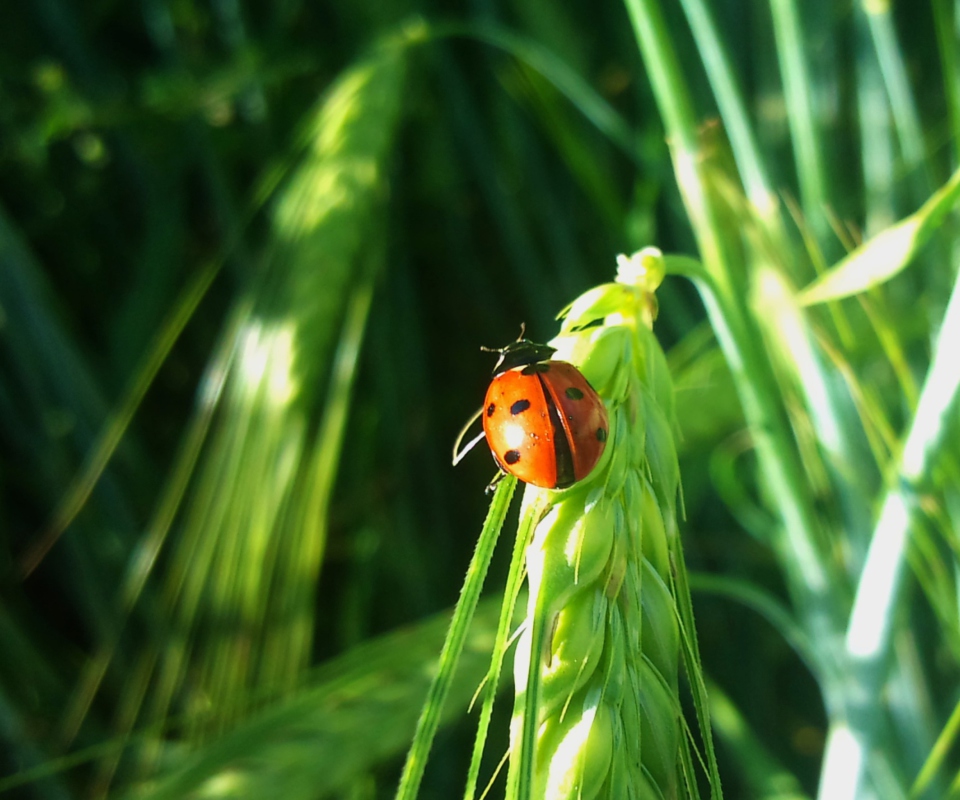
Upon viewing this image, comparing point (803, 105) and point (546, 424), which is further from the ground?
point (803, 105)

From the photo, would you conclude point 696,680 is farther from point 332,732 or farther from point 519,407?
point 332,732

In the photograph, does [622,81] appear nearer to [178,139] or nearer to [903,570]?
[178,139]

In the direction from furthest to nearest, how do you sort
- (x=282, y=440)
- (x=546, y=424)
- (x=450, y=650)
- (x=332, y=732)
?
1. (x=282, y=440)
2. (x=332, y=732)
3. (x=546, y=424)
4. (x=450, y=650)

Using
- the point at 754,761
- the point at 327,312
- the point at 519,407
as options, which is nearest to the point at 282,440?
the point at 327,312

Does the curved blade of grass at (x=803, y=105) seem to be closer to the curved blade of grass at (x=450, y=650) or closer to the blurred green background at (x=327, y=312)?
the blurred green background at (x=327, y=312)

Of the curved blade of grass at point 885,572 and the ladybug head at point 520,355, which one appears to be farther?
the ladybug head at point 520,355

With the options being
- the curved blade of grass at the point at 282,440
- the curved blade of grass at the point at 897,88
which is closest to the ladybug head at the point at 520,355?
the curved blade of grass at the point at 282,440

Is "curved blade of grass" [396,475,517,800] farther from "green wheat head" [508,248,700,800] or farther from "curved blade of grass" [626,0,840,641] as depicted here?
"curved blade of grass" [626,0,840,641]

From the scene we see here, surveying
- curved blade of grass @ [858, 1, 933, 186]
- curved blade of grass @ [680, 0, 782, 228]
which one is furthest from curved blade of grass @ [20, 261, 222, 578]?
curved blade of grass @ [858, 1, 933, 186]
